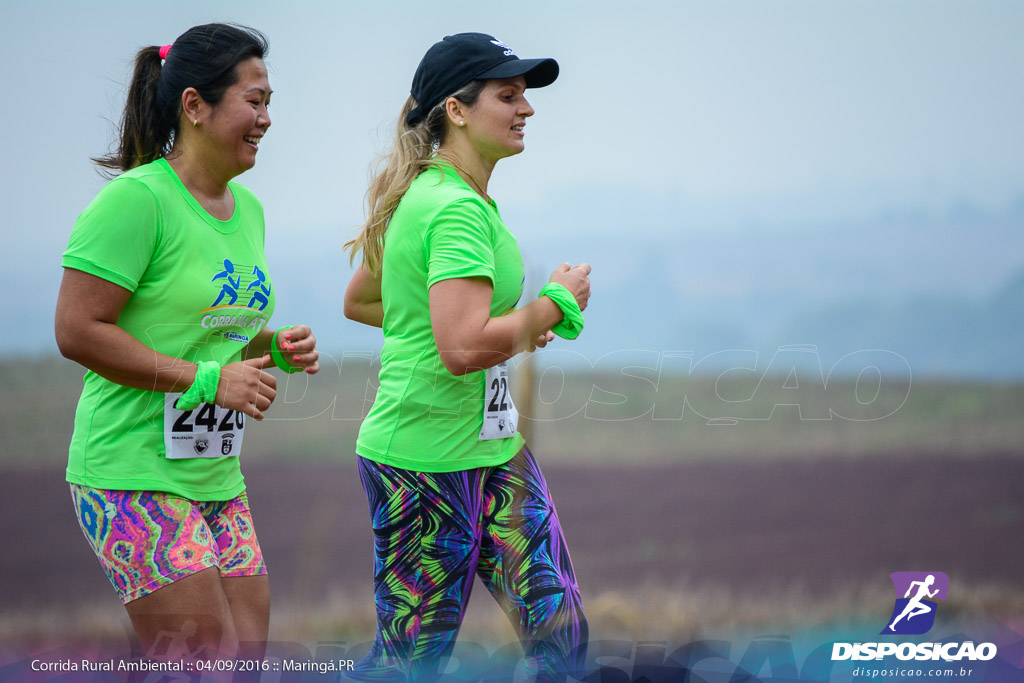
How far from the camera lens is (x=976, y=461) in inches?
445

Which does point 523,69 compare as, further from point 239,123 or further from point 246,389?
point 246,389

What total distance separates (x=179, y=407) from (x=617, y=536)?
7440 millimetres

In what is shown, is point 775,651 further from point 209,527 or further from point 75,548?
point 75,548

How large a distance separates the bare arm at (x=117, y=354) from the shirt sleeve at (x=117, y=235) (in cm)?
2

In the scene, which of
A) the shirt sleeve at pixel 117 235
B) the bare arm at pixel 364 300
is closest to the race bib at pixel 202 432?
the shirt sleeve at pixel 117 235

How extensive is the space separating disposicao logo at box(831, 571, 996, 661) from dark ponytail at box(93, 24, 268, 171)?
196cm

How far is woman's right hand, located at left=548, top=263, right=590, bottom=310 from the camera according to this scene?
1.89m

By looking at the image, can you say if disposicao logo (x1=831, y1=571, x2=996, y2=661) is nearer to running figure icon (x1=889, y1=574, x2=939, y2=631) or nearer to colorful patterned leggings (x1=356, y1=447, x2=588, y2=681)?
running figure icon (x1=889, y1=574, x2=939, y2=631)

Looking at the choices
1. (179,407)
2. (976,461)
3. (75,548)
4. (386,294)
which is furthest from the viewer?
(976,461)

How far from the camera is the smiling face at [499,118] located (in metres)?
1.92

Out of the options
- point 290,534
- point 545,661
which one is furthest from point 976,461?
point 545,661

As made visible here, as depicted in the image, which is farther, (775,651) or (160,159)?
(775,651)

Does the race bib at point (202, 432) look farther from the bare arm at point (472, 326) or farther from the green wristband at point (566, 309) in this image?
the green wristband at point (566, 309)

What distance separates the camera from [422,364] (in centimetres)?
187
